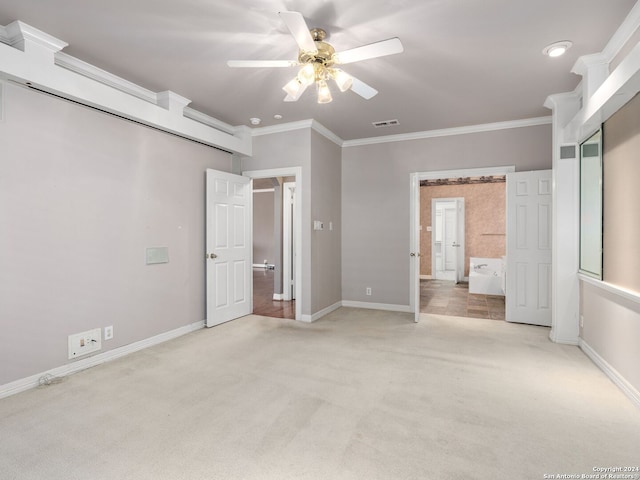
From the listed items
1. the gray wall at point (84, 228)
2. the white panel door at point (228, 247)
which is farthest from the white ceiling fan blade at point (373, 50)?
the white panel door at point (228, 247)

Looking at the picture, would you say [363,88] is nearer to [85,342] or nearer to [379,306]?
[85,342]

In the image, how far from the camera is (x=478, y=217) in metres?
8.67

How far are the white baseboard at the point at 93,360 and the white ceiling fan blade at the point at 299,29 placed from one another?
314cm

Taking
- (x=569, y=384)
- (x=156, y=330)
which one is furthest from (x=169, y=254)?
(x=569, y=384)

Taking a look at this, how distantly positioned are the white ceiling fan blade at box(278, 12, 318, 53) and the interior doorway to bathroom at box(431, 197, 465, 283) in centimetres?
720

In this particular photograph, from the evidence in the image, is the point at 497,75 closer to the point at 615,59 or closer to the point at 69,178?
the point at 615,59

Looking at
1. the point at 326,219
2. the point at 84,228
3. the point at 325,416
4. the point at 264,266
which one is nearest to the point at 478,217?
the point at 326,219

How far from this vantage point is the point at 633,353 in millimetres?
2451

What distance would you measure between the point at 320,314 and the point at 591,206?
3.33m

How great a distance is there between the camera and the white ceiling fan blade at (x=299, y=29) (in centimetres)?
190

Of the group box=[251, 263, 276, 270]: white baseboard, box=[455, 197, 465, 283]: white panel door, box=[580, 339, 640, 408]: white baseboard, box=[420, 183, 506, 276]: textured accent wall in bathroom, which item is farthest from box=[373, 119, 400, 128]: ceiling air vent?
box=[251, 263, 276, 270]: white baseboard

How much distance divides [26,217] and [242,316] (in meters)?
2.78

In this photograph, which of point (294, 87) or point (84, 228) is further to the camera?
point (84, 228)

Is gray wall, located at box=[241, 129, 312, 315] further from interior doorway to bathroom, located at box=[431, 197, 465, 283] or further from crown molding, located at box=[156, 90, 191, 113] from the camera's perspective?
interior doorway to bathroom, located at box=[431, 197, 465, 283]
